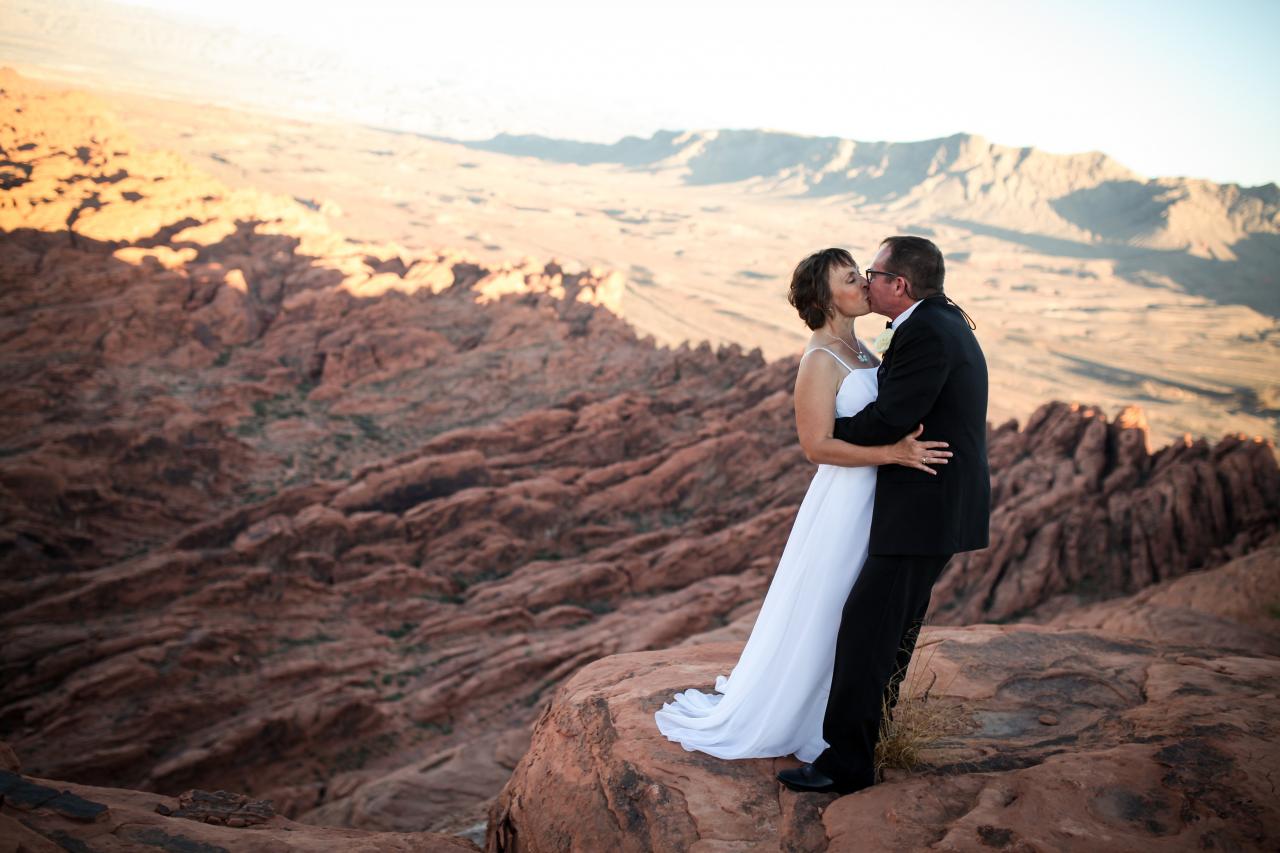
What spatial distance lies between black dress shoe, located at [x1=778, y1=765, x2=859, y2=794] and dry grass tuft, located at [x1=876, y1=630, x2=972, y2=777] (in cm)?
27

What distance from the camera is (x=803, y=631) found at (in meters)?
4.68

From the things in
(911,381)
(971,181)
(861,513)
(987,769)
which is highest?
(971,181)

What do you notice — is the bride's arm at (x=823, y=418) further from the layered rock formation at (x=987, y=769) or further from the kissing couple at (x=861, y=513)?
the layered rock formation at (x=987, y=769)

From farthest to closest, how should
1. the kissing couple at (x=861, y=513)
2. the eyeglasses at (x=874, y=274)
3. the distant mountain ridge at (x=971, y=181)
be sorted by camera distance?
the distant mountain ridge at (x=971, y=181), the eyeglasses at (x=874, y=274), the kissing couple at (x=861, y=513)

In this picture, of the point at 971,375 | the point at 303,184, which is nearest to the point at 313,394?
the point at 971,375

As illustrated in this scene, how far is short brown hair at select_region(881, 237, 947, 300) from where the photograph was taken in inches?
166

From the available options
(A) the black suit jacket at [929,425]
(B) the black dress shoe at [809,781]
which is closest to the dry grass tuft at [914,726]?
(B) the black dress shoe at [809,781]

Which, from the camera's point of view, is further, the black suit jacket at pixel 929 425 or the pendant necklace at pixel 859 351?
the pendant necklace at pixel 859 351

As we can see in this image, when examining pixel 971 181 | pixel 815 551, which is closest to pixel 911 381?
pixel 815 551

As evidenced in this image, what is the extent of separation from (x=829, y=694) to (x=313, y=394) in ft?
83.7

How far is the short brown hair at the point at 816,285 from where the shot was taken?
445 cm

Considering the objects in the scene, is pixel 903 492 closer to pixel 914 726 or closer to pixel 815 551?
pixel 815 551

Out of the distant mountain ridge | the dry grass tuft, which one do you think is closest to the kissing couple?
the dry grass tuft

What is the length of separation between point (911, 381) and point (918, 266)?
64cm
